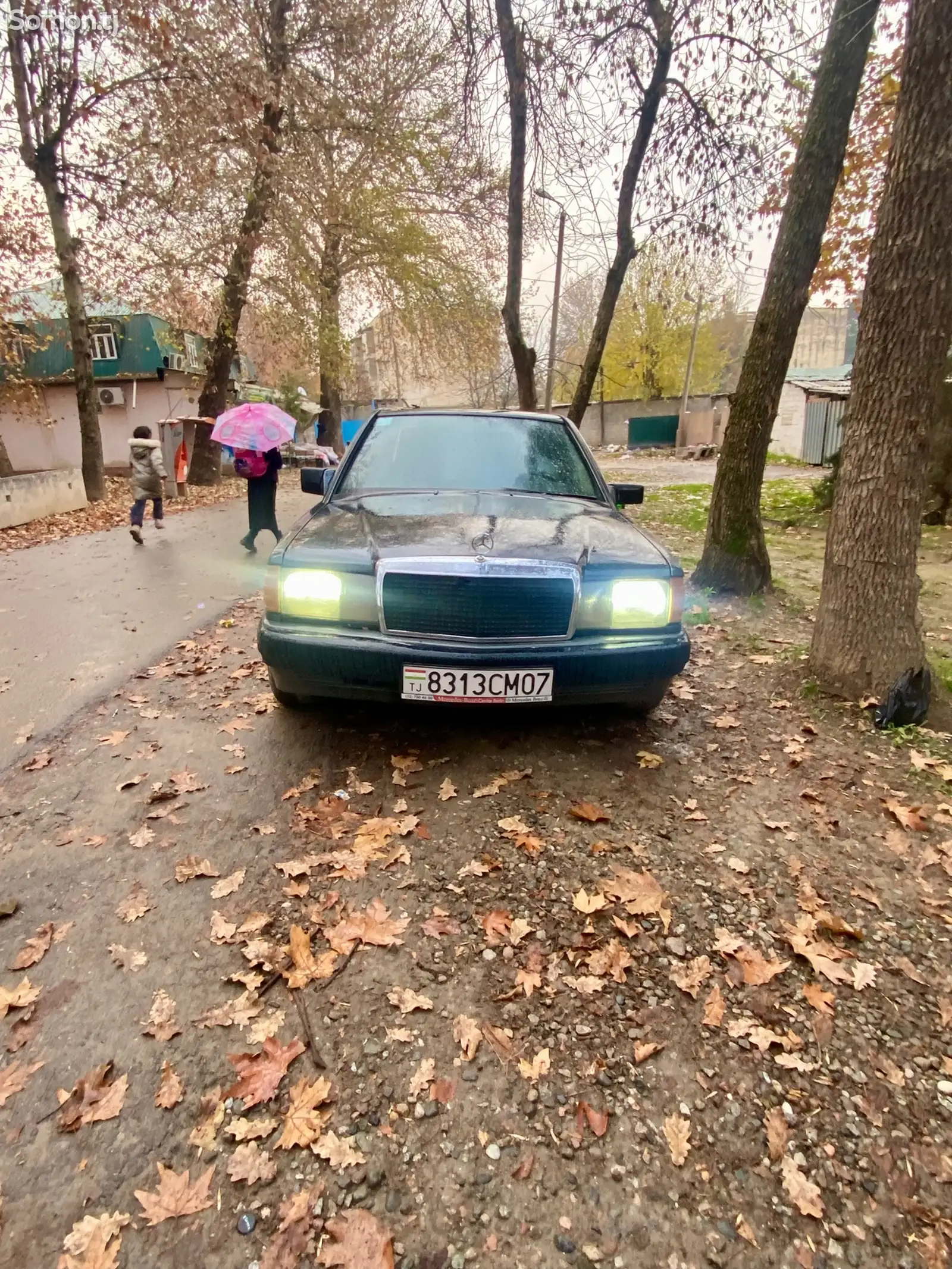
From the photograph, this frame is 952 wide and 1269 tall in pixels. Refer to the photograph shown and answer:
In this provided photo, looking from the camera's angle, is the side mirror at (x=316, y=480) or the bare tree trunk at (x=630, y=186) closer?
the side mirror at (x=316, y=480)

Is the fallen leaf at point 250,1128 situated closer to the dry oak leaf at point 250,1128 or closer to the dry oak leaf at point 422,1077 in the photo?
the dry oak leaf at point 250,1128

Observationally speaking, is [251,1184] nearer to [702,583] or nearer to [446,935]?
[446,935]

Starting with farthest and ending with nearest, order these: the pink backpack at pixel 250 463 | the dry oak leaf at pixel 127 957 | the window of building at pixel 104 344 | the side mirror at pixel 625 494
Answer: the window of building at pixel 104 344 < the pink backpack at pixel 250 463 < the side mirror at pixel 625 494 < the dry oak leaf at pixel 127 957

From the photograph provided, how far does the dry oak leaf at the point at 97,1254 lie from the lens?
1.37 metres

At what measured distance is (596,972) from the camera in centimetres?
210

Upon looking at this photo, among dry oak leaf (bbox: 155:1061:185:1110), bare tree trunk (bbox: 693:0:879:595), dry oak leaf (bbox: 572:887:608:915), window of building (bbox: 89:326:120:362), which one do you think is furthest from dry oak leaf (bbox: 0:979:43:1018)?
window of building (bbox: 89:326:120:362)

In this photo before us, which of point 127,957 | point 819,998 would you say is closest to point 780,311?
point 819,998

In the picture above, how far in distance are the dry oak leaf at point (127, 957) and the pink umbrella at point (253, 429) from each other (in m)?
5.85

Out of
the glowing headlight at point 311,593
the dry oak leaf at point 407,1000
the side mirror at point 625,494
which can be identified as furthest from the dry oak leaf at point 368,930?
the side mirror at point 625,494

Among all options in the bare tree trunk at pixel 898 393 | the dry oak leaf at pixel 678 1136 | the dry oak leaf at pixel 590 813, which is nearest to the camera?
the dry oak leaf at pixel 678 1136

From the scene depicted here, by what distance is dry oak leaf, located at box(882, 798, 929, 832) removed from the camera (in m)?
2.84

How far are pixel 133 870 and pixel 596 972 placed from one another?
1754mm

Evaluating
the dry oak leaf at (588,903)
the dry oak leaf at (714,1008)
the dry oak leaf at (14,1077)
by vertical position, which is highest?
the dry oak leaf at (588,903)

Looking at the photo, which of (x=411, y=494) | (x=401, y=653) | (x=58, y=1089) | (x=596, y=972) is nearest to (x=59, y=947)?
(x=58, y=1089)
